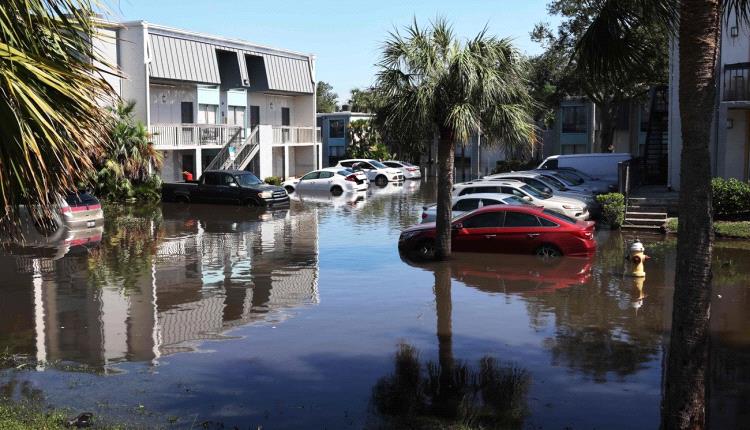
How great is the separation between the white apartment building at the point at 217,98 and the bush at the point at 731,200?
25.0 meters

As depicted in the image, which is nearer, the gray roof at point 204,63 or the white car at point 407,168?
the gray roof at point 204,63

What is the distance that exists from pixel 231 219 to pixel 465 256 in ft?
40.9

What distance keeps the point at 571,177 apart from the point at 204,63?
20492 millimetres

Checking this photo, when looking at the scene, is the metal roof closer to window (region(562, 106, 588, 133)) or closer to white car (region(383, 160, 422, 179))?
white car (region(383, 160, 422, 179))

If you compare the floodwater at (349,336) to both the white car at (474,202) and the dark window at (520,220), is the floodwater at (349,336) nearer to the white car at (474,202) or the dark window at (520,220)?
the dark window at (520,220)

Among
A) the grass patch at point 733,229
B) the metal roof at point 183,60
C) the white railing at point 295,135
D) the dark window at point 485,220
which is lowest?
the grass patch at point 733,229

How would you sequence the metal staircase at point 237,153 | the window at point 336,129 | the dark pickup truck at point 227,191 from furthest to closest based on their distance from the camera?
the window at point 336,129 < the metal staircase at point 237,153 < the dark pickup truck at point 227,191

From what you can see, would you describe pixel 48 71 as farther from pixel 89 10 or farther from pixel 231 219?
pixel 231 219

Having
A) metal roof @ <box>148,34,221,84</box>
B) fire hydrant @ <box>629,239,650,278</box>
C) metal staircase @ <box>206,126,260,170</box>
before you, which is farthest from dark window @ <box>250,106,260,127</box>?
fire hydrant @ <box>629,239,650,278</box>

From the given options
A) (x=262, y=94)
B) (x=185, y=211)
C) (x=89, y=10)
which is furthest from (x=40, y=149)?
(x=262, y=94)

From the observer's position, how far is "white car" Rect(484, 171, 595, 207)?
87.6ft

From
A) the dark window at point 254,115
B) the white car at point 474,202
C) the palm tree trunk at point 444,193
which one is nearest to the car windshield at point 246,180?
the white car at point 474,202

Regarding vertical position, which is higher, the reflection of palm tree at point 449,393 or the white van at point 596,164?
the white van at point 596,164

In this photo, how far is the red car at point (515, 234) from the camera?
1889cm
